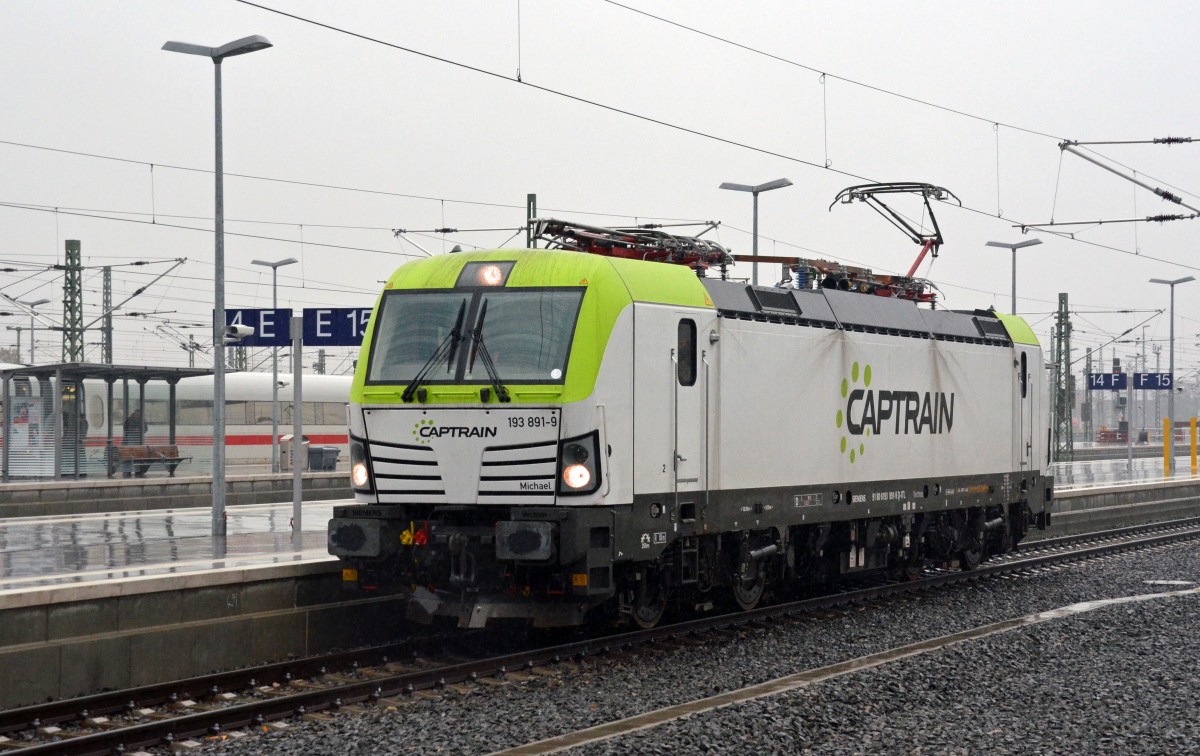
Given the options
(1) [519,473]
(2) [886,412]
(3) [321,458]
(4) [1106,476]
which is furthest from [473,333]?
(4) [1106,476]

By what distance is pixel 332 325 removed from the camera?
18.6m

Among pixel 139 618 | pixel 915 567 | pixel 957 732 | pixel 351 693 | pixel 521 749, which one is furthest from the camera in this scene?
pixel 915 567

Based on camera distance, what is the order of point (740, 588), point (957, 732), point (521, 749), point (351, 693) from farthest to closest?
point (740, 588), point (351, 693), point (957, 732), point (521, 749)

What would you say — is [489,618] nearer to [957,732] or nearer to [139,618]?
[139,618]

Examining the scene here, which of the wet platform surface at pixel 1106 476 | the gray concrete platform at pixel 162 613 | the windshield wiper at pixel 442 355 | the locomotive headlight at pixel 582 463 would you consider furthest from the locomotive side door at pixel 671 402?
the wet platform surface at pixel 1106 476

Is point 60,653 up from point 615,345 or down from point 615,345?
down

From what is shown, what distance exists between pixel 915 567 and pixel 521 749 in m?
11.0

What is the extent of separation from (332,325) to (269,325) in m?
0.97

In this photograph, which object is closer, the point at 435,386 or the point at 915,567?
the point at 435,386

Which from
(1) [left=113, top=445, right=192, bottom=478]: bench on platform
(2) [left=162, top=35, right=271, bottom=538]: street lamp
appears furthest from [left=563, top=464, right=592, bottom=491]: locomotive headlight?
(1) [left=113, top=445, right=192, bottom=478]: bench on platform

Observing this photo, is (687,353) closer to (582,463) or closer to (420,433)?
(582,463)

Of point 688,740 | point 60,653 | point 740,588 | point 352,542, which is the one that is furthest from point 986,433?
point 60,653

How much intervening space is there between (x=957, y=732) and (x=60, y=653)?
7.07 meters

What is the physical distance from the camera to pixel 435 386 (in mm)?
12328
